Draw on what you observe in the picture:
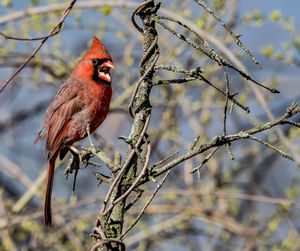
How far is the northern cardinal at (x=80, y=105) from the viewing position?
2.29m

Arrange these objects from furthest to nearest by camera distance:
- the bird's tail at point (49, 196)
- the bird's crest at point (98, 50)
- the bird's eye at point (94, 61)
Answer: the bird's eye at point (94, 61), the bird's crest at point (98, 50), the bird's tail at point (49, 196)

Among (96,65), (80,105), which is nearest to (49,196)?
(80,105)

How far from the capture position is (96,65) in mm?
2424

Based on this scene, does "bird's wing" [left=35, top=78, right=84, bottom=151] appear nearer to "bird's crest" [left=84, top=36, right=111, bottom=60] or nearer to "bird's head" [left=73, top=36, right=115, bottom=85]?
"bird's head" [left=73, top=36, right=115, bottom=85]

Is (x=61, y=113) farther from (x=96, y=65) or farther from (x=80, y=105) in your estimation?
(x=96, y=65)

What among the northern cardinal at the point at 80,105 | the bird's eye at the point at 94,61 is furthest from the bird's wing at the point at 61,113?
the bird's eye at the point at 94,61

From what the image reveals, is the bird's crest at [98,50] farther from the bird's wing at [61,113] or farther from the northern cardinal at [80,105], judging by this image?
the bird's wing at [61,113]

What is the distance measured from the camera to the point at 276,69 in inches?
156

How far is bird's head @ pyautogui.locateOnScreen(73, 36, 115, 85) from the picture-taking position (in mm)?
2324

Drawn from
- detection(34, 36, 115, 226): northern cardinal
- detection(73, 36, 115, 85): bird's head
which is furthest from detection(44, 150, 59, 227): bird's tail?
detection(73, 36, 115, 85): bird's head

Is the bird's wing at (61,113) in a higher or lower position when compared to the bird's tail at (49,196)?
higher

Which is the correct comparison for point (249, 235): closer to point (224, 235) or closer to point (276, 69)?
point (224, 235)

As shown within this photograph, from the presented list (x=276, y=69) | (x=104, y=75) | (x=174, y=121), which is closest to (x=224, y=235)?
(x=174, y=121)

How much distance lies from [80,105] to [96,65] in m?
0.20
